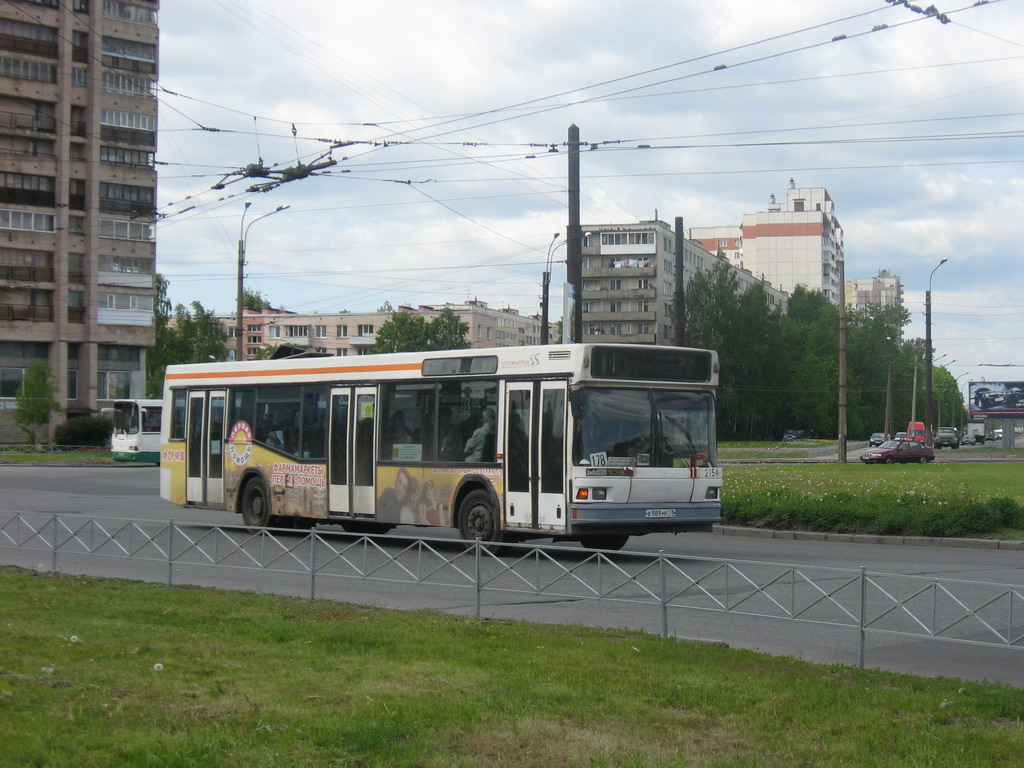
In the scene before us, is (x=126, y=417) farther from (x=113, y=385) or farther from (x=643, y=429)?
(x=643, y=429)

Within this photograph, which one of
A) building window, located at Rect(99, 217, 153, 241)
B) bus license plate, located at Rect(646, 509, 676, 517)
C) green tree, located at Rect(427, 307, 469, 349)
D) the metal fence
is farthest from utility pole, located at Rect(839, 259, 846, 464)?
green tree, located at Rect(427, 307, 469, 349)

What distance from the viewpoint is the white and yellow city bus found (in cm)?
1590

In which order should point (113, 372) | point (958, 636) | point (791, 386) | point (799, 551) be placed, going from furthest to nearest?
point (791, 386) → point (113, 372) → point (799, 551) → point (958, 636)

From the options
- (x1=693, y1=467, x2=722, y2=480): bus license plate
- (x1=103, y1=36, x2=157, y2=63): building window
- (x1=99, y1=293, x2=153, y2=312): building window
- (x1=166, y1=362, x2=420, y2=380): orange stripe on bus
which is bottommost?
(x1=693, y1=467, x2=722, y2=480): bus license plate

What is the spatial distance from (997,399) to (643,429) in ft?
274

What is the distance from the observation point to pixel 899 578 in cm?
936

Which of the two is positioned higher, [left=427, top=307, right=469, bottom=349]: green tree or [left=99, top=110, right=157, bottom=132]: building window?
[left=99, top=110, right=157, bottom=132]: building window

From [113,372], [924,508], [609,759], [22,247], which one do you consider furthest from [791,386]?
[609,759]

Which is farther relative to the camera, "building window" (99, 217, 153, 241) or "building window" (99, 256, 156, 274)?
"building window" (99, 256, 156, 274)

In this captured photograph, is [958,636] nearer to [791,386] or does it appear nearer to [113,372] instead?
[113,372]

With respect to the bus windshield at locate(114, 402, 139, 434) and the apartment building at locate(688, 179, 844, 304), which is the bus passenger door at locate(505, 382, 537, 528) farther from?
the apartment building at locate(688, 179, 844, 304)

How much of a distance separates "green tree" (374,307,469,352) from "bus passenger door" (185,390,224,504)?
321ft

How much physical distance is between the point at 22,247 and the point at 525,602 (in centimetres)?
6727

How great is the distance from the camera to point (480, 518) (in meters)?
16.8
